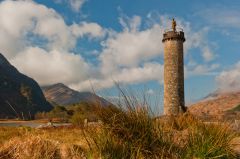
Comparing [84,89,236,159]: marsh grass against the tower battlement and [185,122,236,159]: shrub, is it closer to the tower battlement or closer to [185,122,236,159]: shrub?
[185,122,236,159]: shrub

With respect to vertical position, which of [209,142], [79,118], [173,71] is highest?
[173,71]

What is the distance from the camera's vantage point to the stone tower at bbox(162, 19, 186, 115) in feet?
129

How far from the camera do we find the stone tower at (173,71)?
39281 mm

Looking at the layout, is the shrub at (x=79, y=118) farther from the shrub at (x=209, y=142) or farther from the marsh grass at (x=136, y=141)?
the shrub at (x=209, y=142)

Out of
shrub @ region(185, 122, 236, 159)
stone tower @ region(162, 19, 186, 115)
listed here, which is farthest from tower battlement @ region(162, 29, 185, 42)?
shrub @ region(185, 122, 236, 159)

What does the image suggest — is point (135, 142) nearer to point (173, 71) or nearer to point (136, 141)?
point (136, 141)

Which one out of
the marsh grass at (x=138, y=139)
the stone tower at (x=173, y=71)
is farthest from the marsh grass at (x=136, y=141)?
the stone tower at (x=173, y=71)

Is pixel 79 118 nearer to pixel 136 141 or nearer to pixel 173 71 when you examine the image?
pixel 136 141

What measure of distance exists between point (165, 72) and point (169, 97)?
2696 mm

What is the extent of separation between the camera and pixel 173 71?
3997cm

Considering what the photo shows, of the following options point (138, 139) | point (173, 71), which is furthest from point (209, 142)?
point (173, 71)

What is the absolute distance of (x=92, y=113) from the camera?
748cm

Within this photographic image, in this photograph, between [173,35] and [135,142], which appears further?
[173,35]

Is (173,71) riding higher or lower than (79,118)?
higher
